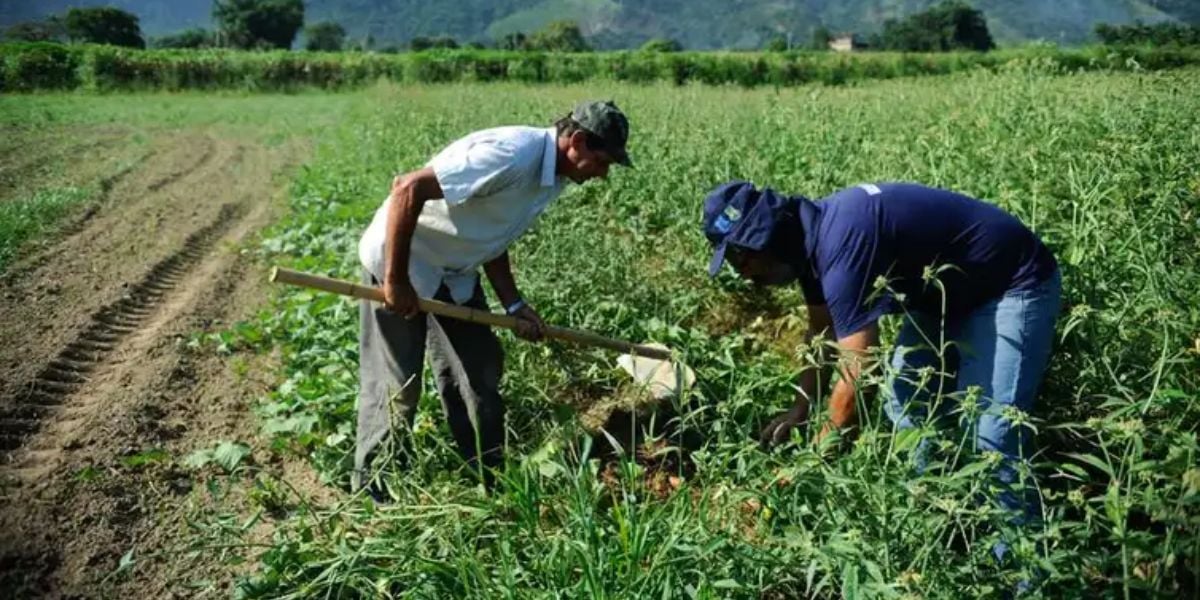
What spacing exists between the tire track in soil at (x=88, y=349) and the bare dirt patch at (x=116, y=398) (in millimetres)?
10

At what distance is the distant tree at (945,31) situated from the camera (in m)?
74.2

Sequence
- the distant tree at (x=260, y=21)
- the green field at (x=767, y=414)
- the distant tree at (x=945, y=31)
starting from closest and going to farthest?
1. the green field at (x=767, y=414)
2. the distant tree at (x=945, y=31)
3. the distant tree at (x=260, y=21)

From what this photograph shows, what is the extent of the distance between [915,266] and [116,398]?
12.7 feet

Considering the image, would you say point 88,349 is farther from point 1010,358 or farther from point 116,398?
point 1010,358

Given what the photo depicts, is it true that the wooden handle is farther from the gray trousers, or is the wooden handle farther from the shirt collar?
the shirt collar

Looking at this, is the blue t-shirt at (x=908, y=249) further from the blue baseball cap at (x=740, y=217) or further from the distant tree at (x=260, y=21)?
the distant tree at (x=260, y=21)

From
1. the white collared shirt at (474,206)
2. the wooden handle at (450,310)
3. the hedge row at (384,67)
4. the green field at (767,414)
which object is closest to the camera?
the green field at (767,414)

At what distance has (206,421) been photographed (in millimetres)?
4070

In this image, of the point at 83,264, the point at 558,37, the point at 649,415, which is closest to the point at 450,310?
the point at 649,415

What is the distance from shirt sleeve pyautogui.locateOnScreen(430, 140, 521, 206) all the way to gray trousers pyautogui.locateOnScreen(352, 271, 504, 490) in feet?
1.79

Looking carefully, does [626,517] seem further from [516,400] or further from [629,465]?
[516,400]

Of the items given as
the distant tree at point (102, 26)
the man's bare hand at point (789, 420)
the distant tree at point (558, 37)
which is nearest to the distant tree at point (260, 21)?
the distant tree at point (102, 26)

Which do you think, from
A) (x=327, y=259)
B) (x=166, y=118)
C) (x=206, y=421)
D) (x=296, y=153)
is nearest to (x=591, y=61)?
(x=166, y=118)

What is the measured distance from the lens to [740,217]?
2527 millimetres
